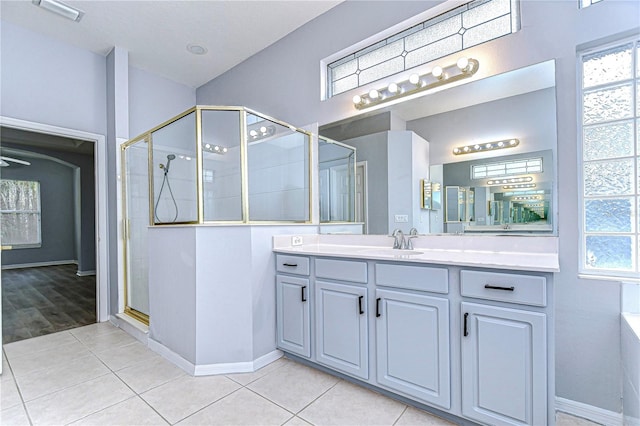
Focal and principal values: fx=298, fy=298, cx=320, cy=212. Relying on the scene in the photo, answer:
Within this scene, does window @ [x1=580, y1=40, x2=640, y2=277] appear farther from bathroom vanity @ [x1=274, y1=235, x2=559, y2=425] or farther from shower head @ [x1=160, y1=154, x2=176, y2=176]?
shower head @ [x1=160, y1=154, x2=176, y2=176]

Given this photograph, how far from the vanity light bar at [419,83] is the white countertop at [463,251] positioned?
1.07 metres

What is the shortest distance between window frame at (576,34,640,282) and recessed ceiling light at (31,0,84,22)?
3.89 m

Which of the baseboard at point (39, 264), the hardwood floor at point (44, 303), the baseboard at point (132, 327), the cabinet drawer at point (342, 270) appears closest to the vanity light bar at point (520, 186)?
the cabinet drawer at point (342, 270)

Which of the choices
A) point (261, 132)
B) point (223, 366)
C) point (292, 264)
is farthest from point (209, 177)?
point (223, 366)

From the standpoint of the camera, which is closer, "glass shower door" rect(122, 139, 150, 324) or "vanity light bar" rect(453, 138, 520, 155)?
"vanity light bar" rect(453, 138, 520, 155)

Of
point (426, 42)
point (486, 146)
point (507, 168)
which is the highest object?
point (426, 42)

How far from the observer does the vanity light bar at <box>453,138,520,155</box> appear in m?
1.88

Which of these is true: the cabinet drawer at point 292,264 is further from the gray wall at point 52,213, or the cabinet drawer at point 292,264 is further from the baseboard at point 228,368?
the gray wall at point 52,213

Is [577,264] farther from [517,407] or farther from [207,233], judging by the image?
[207,233]

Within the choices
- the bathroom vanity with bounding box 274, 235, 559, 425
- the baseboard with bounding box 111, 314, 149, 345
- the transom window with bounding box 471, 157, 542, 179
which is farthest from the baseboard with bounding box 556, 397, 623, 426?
the baseboard with bounding box 111, 314, 149, 345

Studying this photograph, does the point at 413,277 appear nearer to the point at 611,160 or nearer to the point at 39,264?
the point at 611,160

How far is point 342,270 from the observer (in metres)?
1.92

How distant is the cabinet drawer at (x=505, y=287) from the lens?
1.30 metres

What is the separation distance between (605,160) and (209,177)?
2.50 meters
